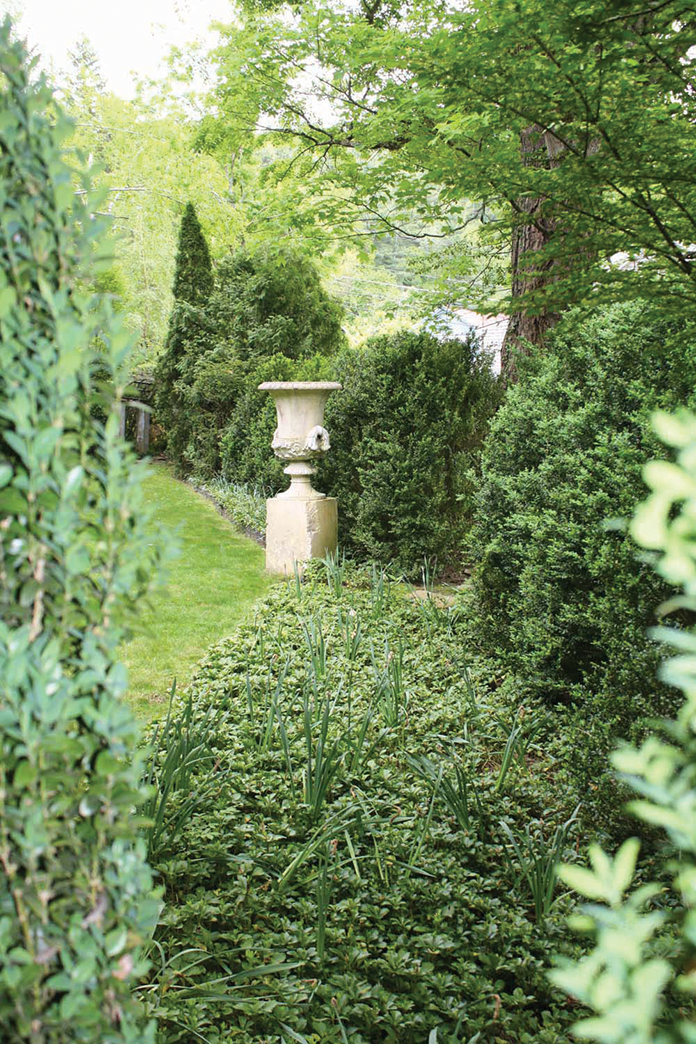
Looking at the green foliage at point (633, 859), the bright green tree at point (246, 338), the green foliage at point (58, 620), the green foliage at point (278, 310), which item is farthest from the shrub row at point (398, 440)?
the green foliage at point (633, 859)

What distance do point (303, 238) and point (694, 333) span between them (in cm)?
548

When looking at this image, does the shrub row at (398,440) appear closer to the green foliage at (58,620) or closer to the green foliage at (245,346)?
the green foliage at (245,346)

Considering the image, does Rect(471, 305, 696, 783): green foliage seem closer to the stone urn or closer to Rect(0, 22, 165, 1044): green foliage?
Rect(0, 22, 165, 1044): green foliage

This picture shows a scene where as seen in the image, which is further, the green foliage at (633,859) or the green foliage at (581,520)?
the green foliage at (581,520)

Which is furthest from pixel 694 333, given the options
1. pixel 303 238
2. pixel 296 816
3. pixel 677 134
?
pixel 303 238

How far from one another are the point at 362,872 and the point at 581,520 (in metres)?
1.86

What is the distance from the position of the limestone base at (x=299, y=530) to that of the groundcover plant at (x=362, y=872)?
106 inches

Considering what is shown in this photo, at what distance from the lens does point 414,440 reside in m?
6.38

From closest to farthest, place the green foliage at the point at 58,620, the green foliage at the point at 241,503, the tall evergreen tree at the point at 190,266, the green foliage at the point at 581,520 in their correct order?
1. the green foliage at the point at 58,620
2. the green foliage at the point at 581,520
3. the green foliage at the point at 241,503
4. the tall evergreen tree at the point at 190,266

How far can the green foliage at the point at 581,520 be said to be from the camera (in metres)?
2.95

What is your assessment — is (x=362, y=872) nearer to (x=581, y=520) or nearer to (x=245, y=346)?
(x=581, y=520)

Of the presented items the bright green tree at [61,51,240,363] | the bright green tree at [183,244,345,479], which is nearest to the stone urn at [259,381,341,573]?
the bright green tree at [183,244,345,479]

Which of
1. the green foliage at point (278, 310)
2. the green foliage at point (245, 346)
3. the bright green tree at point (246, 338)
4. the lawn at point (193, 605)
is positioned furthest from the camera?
the green foliage at point (278, 310)

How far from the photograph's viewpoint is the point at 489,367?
23.1 ft
